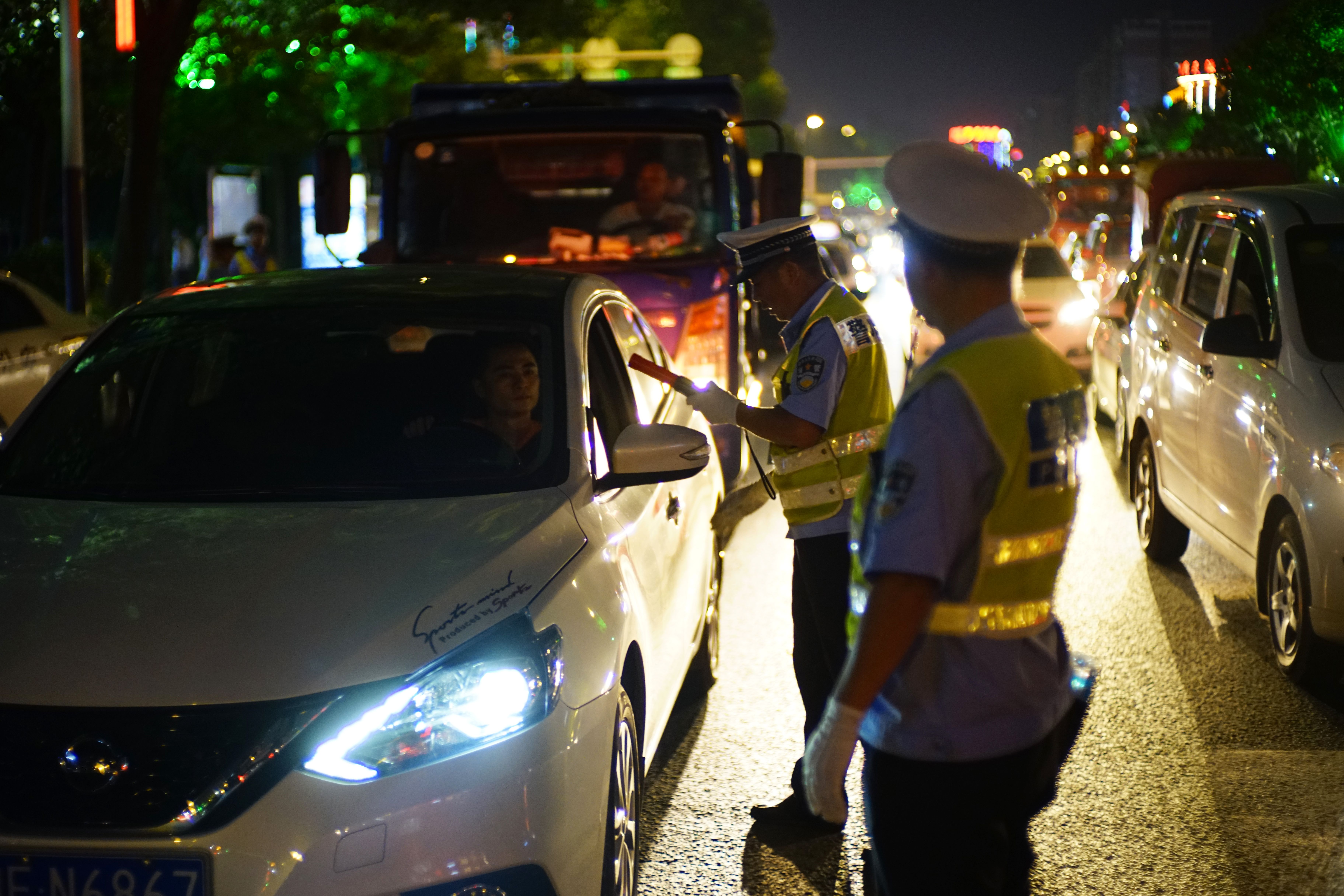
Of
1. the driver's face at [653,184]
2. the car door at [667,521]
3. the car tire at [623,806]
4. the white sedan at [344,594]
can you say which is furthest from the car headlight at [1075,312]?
the car tire at [623,806]

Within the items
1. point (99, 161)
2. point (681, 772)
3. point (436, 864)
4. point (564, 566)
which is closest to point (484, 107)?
point (681, 772)

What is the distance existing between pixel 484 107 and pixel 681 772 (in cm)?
688

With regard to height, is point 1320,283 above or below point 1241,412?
above

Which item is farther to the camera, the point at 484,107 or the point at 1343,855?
the point at 484,107

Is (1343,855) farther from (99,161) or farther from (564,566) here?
(99,161)

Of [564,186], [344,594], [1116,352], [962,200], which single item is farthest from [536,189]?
[962,200]

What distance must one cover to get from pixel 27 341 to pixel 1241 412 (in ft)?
22.8

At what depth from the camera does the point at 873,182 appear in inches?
7131

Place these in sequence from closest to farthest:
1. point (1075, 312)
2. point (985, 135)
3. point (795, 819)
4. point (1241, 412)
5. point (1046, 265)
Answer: point (795, 819)
point (1241, 412)
point (1075, 312)
point (1046, 265)
point (985, 135)

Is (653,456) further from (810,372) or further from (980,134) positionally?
(980,134)

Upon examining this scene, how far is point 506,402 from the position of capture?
461 centimetres

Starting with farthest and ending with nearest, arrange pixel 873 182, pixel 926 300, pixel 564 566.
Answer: pixel 873 182 → pixel 564 566 → pixel 926 300

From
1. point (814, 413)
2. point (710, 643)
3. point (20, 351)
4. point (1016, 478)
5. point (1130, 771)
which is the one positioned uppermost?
point (1016, 478)

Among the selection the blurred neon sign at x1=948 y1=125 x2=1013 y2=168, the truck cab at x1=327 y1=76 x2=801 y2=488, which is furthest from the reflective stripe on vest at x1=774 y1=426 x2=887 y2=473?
the blurred neon sign at x1=948 y1=125 x2=1013 y2=168
